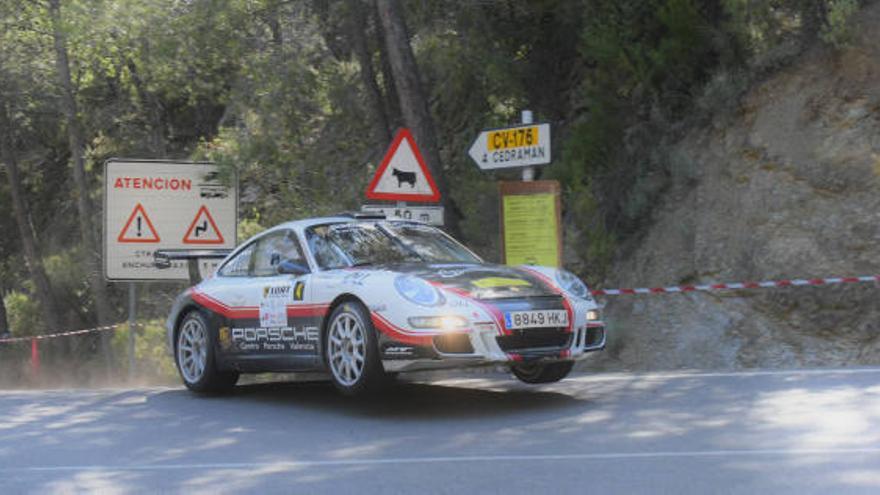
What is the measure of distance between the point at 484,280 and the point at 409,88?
289 inches

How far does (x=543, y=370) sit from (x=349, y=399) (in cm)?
170

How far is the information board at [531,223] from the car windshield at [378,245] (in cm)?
270

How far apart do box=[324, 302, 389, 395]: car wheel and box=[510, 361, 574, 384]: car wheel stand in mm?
1491

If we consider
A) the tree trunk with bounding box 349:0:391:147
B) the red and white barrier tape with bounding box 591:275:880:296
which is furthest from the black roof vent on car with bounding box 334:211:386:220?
the tree trunk with bounding box 349:0:391:147

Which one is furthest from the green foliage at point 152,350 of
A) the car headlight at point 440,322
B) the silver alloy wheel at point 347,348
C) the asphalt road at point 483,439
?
the car headlight at point 440,322

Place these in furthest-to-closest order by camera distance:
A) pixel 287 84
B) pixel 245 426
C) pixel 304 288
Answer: pixel 287 84 → pixel 304 288 → pixel 245 426

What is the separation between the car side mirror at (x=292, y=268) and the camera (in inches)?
384

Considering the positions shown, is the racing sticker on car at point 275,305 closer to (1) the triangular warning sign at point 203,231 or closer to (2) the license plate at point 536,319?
(2) the license plate at point 536,319

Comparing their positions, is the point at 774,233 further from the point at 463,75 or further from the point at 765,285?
the point at 463,75

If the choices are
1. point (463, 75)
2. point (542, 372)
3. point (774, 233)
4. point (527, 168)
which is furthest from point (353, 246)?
point (463, 75)

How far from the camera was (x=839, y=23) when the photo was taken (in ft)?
51.3

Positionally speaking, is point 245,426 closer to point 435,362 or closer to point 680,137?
point 435,362

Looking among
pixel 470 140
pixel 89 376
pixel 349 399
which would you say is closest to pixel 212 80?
pixel 470 140

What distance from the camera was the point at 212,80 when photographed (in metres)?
22.0
